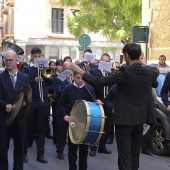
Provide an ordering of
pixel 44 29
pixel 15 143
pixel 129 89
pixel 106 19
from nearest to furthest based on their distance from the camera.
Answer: pixel 129 89
pixel 15 143
pixel 106 19
pixel 44 29

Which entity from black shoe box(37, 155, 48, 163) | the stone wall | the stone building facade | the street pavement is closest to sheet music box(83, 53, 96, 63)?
the street pavement

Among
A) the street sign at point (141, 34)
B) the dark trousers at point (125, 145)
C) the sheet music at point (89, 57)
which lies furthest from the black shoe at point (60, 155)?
the street sign at point (141, 34)

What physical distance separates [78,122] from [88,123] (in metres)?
0.38

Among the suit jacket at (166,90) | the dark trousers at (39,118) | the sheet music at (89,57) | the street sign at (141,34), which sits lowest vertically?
the dark trousers at (39,118)

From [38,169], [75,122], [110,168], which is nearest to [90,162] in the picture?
[110,168]

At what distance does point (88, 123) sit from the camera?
19.3ft

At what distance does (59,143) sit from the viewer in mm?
8625

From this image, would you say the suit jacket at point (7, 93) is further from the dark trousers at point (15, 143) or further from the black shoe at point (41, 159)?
the black shoe at point (41, 159)

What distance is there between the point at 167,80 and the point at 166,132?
1752 millimetres

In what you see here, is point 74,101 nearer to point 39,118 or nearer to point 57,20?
point 39,118

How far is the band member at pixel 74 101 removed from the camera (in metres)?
6.62

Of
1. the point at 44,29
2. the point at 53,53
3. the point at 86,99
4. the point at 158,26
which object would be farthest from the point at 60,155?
the point at 44,29

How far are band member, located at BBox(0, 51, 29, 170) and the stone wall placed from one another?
10827mm

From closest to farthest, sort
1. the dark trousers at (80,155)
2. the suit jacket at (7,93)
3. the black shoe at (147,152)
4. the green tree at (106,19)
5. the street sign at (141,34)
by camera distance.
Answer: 1. the suit jacket at (7,93)
2. the dark trousers at (80,155)
3. the black shoe at (147,152)
4. the street sign at (141,34)
5. the green tree at (106,19)
